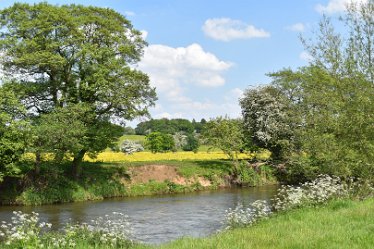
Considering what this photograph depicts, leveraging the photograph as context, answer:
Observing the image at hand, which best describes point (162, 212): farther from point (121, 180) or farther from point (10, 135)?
point (121, 180)

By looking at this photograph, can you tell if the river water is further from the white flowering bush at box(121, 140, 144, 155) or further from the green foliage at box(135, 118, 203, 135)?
the green foliage at box(135, 118, 203, 135)

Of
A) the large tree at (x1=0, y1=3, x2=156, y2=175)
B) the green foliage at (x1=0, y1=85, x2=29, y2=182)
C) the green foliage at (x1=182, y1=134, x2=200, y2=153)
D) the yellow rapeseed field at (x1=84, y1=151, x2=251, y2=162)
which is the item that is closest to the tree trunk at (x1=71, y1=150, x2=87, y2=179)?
the large tree at (x1=0, y1=3, x2=156, y2=175)

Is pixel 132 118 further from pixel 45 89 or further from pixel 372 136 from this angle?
pixel 372 136

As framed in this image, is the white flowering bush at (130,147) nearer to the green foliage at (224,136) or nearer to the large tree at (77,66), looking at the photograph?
the green foliage at (224,136)

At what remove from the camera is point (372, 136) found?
1830 cm

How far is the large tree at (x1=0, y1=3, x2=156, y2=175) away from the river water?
548 cm

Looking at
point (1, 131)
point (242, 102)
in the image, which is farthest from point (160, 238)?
point (242, 102)

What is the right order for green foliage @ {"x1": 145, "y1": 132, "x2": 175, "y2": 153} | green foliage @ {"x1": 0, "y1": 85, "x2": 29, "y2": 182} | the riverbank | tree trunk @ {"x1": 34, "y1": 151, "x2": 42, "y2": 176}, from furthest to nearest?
green foliage @ {"x1": 145, "y1": 132, "x2": 175, "y2": 153}
tree trunk @ {"x1": 34, "y1": 151, "x2": 42, "y2": 176}
the riverbank
green foliage @ {"x1": 0, "y1": 85, "x2": 29, "y2": 182}

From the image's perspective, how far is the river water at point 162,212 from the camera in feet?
68.2

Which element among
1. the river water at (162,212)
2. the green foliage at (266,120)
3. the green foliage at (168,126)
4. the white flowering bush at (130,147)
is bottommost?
the river water at (162,212)

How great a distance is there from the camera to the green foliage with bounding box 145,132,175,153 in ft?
274

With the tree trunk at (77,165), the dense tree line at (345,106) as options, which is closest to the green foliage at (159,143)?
the tree trunk at (77,165)

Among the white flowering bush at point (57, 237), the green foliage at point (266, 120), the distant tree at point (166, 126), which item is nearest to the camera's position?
the white flowering bush at point (57, 237)

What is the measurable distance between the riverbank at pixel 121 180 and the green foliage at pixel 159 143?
36184mm
